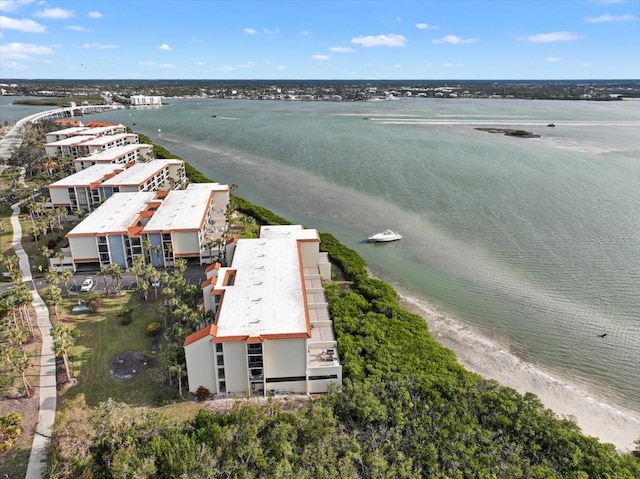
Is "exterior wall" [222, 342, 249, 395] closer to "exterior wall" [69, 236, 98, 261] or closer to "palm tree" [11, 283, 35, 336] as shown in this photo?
"palm tree" [11, 283, 35, 336]

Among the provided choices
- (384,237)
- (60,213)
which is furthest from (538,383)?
(60,213)

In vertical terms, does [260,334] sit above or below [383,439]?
above

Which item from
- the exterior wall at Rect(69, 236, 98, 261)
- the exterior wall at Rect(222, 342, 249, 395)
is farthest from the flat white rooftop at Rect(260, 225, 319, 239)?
the exterior wall at Rect(222, 342, 249, 395)

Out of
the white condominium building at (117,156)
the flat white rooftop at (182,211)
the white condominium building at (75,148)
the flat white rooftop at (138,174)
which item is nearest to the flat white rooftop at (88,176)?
the flat white rooftop at (138,174)

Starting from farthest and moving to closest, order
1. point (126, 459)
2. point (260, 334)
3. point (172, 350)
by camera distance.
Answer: point (172, 350) < point (260, 334) < point (126, 459)

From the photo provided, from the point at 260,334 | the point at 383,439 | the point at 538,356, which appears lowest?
the point at 538,356

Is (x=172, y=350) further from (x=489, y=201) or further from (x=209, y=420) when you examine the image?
(x=489, y=201)

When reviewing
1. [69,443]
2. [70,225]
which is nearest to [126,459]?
[69,443]
